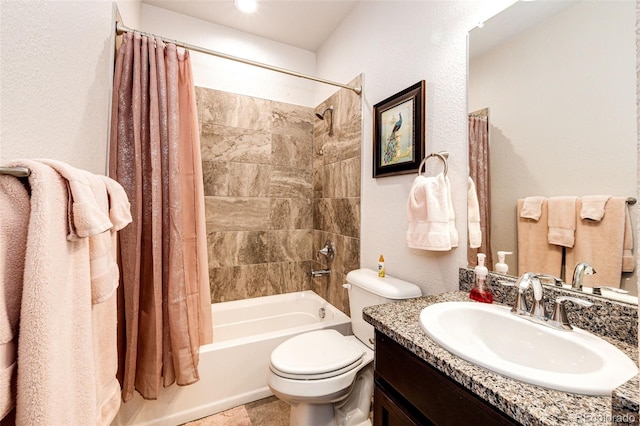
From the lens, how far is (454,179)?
1204mm

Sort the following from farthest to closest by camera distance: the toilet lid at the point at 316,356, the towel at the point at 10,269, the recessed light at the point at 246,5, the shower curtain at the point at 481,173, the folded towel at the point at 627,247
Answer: the recessed light at the point at 246,5
the toilet lid at the point at 316,356
the shower curtain at the point at 481,173
the folded towel at the point at 627,247
the towel at the point at 10,269

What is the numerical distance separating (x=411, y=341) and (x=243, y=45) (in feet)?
8.37

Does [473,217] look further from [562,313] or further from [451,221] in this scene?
[562,313]

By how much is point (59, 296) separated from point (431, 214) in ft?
3.96

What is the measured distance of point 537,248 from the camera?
3.10 feet

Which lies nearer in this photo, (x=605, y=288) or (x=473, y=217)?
(x=605, y=288)

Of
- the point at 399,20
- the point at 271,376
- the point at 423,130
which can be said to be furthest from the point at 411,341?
the point at 399,20

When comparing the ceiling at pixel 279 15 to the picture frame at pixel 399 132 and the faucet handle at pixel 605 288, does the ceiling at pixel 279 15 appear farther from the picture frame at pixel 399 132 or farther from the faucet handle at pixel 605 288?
the faucet handle at pixel 605 288

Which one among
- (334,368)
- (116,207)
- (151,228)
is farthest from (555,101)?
(151,228)

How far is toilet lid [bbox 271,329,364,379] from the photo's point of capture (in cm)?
120

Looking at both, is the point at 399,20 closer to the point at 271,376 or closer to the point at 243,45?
the point at 243,45

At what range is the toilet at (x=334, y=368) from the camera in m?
1.18

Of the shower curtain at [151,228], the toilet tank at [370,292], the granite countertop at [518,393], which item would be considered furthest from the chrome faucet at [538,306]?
the shower curtain at [151,228]

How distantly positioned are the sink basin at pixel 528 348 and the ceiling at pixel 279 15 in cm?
214
